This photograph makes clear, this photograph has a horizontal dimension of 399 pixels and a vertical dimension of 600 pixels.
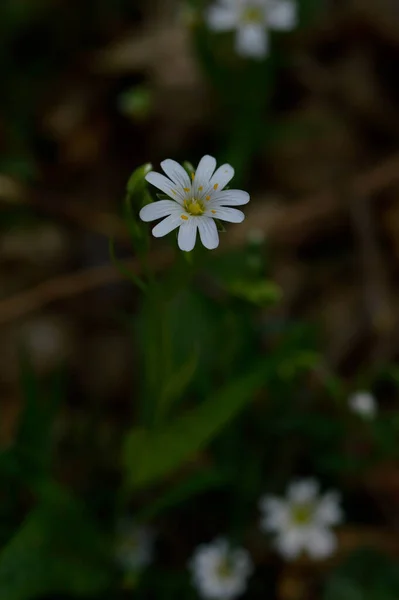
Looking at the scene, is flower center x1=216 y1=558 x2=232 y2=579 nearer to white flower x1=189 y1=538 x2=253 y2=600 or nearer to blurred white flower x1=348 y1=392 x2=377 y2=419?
white flower x1=189 y1=538 x2=253 y2=600

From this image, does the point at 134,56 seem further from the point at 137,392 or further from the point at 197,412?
the point at 197,412

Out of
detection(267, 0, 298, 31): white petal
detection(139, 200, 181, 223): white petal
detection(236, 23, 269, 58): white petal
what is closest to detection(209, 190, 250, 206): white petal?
detection(139, 200, 181, 223): white petal

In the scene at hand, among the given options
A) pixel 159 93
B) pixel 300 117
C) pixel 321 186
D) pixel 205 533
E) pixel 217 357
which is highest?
pixel 159 93

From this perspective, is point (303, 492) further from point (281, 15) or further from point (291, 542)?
point (281, 15)

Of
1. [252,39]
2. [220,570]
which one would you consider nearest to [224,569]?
[220,570]

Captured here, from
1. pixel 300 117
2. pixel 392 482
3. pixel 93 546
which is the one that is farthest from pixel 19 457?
pixel 300 117

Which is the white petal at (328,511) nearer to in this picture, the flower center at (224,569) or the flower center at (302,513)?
the flower center at (302,513)
